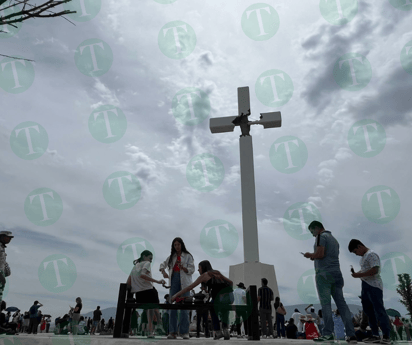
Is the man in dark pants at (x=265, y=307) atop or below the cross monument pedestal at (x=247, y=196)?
below

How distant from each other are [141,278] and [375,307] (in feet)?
11.8

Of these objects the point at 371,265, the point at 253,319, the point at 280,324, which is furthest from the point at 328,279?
the point at 280,324

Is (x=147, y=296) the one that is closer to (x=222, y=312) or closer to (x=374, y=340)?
(x=222, y=312)

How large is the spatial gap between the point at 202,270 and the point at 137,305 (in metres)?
1.10

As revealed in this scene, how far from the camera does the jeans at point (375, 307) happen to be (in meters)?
4.51

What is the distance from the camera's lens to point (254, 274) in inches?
443

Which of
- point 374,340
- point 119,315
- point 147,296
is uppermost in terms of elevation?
point 147,296

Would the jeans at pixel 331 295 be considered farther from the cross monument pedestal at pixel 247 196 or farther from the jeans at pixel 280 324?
the cross monument pedestal at pixel 247 196

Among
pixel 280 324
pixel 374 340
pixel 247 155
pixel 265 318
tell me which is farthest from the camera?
pixel 247 155

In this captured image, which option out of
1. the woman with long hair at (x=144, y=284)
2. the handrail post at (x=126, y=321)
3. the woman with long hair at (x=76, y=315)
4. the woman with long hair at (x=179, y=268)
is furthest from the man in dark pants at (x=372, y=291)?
the woman with long hair at (x=76, y=315)

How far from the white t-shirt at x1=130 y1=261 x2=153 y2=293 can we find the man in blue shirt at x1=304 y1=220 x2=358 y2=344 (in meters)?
2.52

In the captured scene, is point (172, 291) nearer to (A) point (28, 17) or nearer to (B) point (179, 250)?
(B) point (179, 250)

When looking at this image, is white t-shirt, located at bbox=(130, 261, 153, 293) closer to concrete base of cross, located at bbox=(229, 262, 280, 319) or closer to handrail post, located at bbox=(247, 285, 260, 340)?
handrail post, located at bbox=(247, 285, 260, 340)

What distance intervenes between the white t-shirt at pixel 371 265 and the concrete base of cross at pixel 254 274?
6560 millimetres
